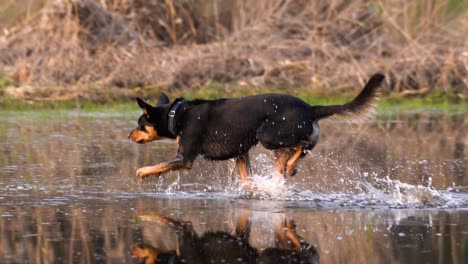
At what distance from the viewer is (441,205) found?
25.1 ft

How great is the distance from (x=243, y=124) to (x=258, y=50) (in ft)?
29.9

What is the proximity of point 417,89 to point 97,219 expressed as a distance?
36.7ft

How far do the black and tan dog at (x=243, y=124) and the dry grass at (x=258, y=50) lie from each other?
7.78 m

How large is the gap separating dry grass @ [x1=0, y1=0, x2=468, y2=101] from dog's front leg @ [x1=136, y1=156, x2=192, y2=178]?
792 centimetres

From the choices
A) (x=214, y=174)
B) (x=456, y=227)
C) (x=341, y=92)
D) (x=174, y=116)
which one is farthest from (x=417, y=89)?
(x=456, y=227)

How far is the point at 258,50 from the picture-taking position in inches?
689

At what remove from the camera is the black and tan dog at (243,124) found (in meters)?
8.41

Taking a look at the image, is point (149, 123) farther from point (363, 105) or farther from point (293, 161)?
point (363, 105)

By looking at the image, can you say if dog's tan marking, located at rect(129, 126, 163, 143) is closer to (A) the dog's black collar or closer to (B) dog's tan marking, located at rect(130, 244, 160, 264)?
(A) the dog's black collar

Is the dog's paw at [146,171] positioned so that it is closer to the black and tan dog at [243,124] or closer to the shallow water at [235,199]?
the black and tan dog at [243,124]

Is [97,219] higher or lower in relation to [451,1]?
lower

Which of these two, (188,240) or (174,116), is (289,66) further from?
(188,240)

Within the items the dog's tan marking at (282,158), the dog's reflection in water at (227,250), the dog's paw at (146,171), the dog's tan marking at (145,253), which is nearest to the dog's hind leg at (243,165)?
the dog's tan marking at (282,158)

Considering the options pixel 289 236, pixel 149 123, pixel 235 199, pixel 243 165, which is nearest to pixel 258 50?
pixel 243 165
